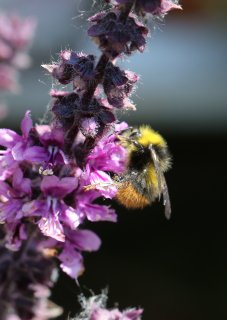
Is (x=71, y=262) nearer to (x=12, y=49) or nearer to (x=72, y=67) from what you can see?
(x=72, y=67)

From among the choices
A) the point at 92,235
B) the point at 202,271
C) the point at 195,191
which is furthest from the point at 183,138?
the point at 92,235

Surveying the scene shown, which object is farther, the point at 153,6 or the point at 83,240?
the point at 83,240

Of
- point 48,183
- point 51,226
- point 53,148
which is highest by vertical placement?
point 53,148

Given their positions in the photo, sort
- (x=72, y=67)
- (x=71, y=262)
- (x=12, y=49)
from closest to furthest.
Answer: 1. (x=72, y=67)
2. (x=71, y=262)
3. (x=12, y=49)

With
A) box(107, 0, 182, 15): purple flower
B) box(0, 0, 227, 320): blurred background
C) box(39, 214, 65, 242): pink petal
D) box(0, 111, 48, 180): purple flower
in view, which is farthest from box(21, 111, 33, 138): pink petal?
box(0, 0, 227, 320): blurred background

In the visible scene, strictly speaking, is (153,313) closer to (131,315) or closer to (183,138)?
(183,138)

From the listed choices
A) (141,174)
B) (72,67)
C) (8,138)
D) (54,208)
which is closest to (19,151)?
(8,138)
